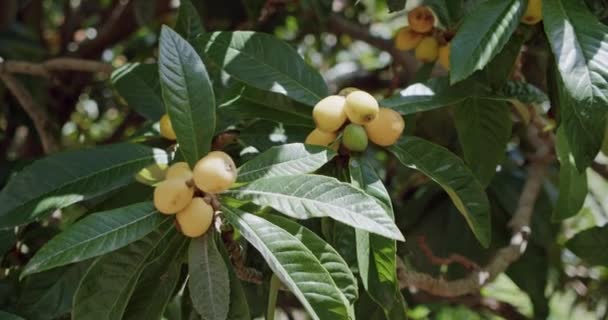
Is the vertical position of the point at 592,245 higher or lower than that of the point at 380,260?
lower

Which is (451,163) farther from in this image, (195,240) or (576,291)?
(576,291)

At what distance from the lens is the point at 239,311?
853mm

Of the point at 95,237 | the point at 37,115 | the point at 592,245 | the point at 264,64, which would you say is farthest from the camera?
the point at 37,115

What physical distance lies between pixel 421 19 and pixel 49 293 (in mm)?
588

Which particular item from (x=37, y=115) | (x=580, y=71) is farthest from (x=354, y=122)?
(x=37, y=115)

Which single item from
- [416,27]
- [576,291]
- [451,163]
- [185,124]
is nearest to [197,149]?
[185,124]

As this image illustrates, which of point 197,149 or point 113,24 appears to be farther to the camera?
point 113,24

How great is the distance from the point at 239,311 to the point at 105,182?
21 centimetres

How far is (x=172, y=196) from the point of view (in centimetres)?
76

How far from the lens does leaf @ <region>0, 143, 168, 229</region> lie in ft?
2.84

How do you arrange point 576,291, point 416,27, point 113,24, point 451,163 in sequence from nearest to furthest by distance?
1. point 451,163
2. point 416,27
3. point 576,291
4. point 113,24

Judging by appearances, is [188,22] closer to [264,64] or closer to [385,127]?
[264,64]

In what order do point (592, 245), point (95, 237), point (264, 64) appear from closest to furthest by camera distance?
point (95, 237) < point (264, 64) < point (592, 245)

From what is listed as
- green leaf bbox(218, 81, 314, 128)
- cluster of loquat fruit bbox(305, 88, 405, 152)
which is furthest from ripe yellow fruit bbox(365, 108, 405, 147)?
green leaf bbox(218, 81, 314, 128)
